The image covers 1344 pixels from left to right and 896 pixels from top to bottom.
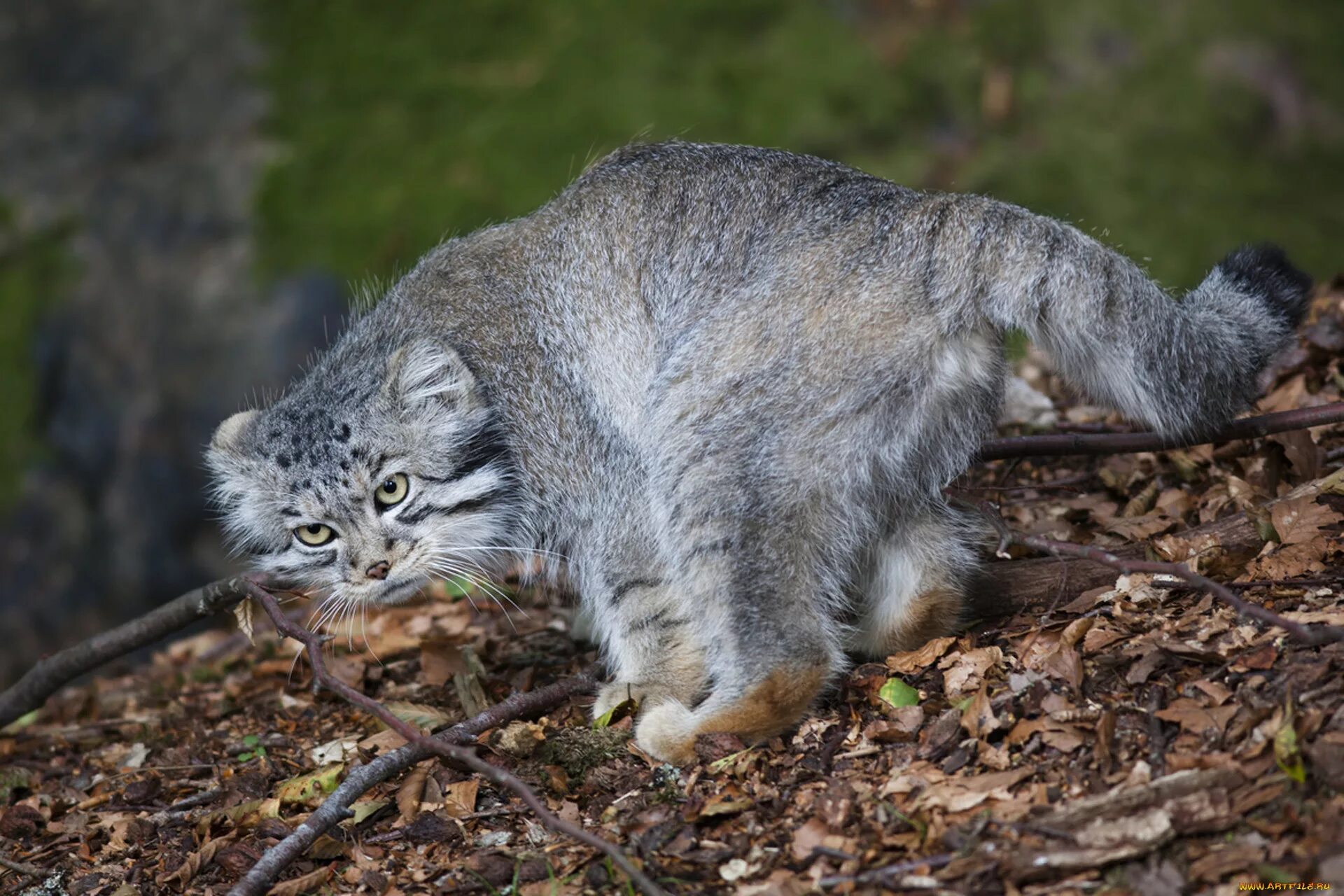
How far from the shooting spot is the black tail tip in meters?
3.56

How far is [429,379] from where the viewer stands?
13.5 ft

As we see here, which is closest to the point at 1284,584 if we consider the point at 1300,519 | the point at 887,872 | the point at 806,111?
the point at 1300,519

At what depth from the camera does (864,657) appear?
13.2 ft

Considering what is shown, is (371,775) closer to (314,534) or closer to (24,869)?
(314,534)

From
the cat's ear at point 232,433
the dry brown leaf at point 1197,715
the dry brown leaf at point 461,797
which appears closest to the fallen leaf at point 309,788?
the dry brown leaf at point 461,797

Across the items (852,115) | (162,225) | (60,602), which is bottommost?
(60,602)

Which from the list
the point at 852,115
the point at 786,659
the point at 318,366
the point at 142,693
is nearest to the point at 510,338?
the point at 318,366

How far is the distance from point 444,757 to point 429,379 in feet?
4.26

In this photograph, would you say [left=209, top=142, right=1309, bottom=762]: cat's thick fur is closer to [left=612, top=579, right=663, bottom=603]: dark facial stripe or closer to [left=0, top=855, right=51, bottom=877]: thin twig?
[left=612, top=579, right=663, bottom=603]: dark facial stripe

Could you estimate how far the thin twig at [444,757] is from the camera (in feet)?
9.18

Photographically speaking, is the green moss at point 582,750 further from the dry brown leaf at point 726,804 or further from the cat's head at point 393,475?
the cat's head at point 393,475

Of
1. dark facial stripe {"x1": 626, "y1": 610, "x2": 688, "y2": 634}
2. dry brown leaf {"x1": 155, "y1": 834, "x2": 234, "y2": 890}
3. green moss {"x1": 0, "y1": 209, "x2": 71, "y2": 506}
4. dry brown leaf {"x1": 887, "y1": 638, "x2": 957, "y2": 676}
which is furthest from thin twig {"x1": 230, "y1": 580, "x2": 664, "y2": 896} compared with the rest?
green moss {"x1": 0, "y1": 209, "x2": 71, "y2": 506}

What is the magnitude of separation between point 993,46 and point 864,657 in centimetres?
652

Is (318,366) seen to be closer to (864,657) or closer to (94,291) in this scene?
(864,657)
